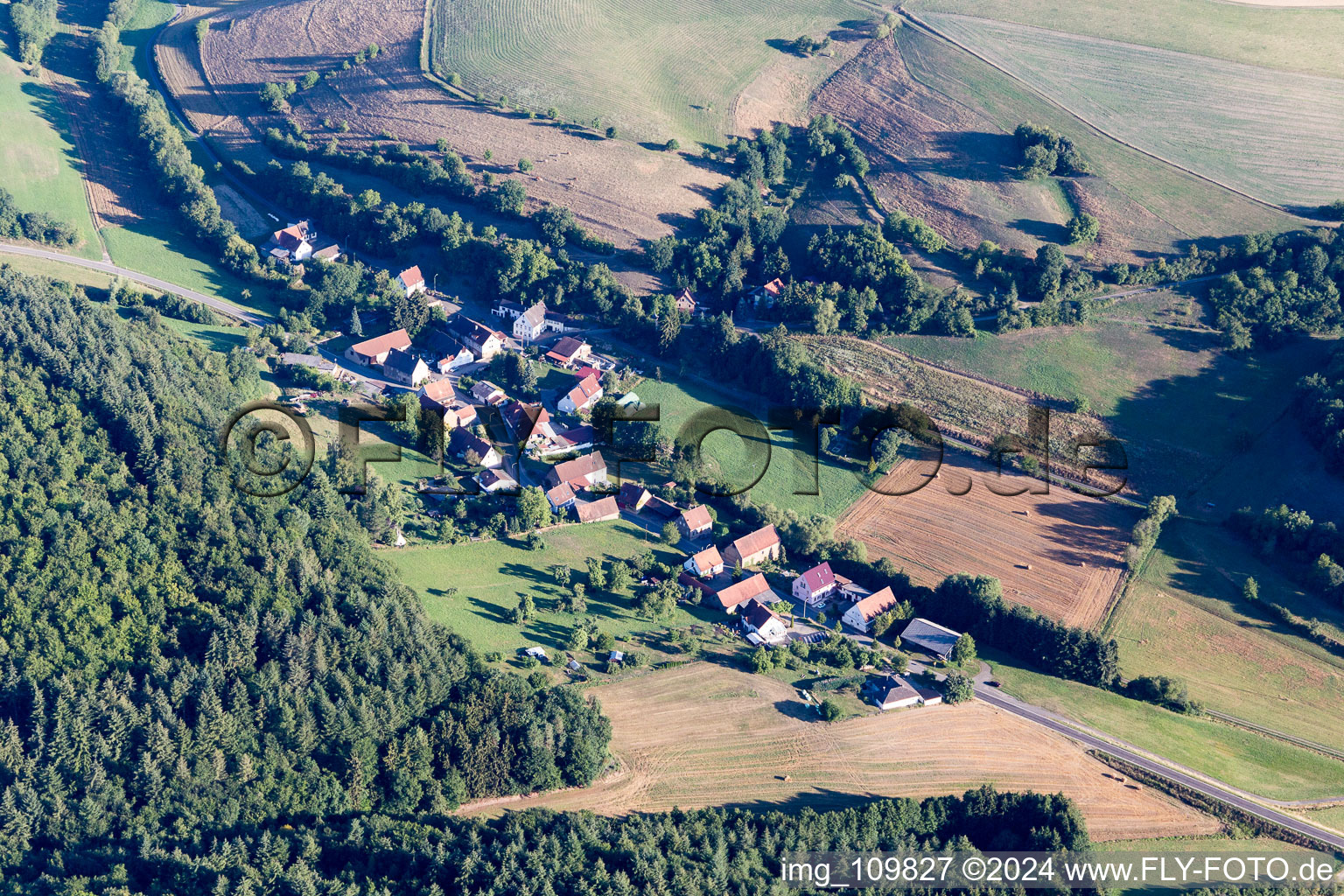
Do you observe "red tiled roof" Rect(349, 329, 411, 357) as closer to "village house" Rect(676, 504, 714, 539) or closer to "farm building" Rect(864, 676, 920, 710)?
"village house" Rect(676, 504, 714, 539)

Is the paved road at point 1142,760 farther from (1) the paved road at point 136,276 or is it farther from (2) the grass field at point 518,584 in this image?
(1) the paved road at point 136,276

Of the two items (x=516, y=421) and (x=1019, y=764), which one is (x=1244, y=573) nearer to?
(x=1019, y=764)

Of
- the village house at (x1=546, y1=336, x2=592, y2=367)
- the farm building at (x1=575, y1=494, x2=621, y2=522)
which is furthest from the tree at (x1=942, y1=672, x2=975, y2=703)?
the village house at (x1=546, y1=336, x2=592, y2=367)

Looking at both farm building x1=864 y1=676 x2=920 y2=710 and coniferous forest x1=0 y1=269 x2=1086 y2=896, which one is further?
farm building x1=864 y1=676 x2=920 y2=710

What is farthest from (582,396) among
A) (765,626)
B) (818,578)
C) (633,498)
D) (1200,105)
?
(1200,105)

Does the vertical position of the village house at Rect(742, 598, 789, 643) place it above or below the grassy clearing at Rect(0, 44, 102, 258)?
below

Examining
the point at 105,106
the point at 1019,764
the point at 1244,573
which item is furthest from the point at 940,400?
the point at 105,106

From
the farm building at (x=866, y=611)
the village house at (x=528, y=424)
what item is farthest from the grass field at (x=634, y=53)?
the farm building at (x=866, y=611)
